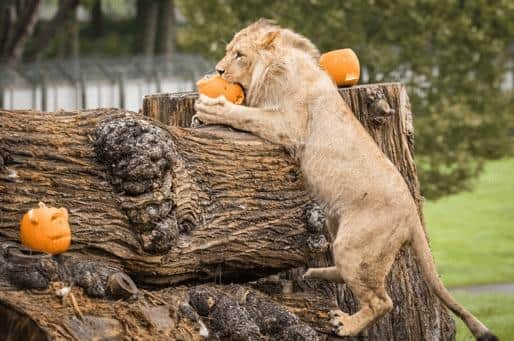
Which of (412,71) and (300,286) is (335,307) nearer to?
(300,286)

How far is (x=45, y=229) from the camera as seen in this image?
584 cm

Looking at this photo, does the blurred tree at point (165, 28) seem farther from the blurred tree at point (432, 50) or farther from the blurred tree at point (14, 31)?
the blurred tree at point (432, 50)

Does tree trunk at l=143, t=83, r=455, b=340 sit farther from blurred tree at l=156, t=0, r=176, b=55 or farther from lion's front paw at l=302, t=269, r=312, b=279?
blurred tree at l=156, t=0, r=176, b=55

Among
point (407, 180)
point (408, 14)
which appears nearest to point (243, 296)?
point (407, 180)

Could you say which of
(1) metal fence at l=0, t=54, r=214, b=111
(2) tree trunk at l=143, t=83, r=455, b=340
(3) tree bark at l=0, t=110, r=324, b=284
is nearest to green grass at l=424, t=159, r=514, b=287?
(1) metal fence at l=0, t=54, r=214, b=111

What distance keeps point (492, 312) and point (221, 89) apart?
507cm

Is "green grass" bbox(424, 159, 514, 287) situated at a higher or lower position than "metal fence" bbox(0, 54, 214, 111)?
lower

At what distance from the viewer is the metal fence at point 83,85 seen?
18.9 m

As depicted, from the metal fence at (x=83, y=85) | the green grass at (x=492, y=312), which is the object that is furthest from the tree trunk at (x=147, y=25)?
the green grass at (x=492, y=312)

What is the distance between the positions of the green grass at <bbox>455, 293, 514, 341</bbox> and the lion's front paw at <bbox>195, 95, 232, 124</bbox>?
3387 millimetres

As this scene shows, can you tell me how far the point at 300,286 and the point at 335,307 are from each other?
0.98 feet

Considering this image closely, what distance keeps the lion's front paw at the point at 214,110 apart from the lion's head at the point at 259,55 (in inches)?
9.4

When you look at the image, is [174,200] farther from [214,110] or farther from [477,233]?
[477,233]

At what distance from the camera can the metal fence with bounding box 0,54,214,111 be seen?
18891 mm
